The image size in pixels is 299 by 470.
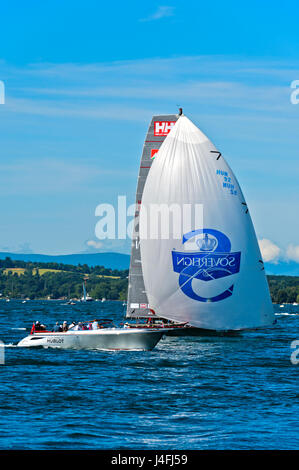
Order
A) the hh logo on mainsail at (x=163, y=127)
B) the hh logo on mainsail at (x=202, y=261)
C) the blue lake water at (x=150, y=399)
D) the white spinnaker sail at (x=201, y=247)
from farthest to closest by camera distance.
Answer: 1. the hh logo on mainsail at (x=163, y=127)
2. the white spinnaker sail at (x=201, y=247)
3. the hh logo on mainsail at (x=202, y=261)
4. the blue lake water at (x=150, y=399)

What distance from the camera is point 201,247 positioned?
50.0 meters

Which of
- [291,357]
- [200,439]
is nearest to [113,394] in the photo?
[200,439]

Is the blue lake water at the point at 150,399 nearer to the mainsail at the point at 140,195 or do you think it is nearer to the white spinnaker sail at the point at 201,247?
the white spinnaker sail at the point at 201,247

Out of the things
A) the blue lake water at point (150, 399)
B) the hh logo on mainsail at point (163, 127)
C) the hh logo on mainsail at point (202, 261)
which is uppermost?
the hh logo on mainsail at point (163, 127)

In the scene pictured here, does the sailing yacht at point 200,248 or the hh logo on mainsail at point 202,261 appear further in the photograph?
the sailing yacht at point 200,248

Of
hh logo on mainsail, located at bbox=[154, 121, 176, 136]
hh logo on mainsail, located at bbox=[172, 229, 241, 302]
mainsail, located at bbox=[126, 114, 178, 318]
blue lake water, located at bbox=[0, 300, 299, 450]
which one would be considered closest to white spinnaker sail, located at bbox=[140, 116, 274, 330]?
hh logo on mainsail, located at bbox=[172, 229, 241, 302]

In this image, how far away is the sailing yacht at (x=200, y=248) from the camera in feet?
164

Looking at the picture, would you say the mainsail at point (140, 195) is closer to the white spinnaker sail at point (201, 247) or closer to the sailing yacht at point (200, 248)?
the sailing yacht at point (200, 248)

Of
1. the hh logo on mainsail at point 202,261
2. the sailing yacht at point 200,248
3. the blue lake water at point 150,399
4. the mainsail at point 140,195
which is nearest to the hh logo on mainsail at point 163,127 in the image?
the mainsail at point 140,195

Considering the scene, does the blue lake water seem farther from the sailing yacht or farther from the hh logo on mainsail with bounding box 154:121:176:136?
the hh logo on mainsail with bounding box 154:121:176:136

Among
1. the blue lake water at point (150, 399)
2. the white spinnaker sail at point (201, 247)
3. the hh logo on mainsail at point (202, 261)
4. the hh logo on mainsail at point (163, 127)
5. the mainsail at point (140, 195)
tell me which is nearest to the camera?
the blue lake water at point (150, 399)

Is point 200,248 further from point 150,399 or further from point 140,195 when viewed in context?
point 150,399

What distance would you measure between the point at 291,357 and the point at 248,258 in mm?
7701

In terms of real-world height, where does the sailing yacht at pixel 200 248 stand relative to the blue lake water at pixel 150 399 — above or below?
above
